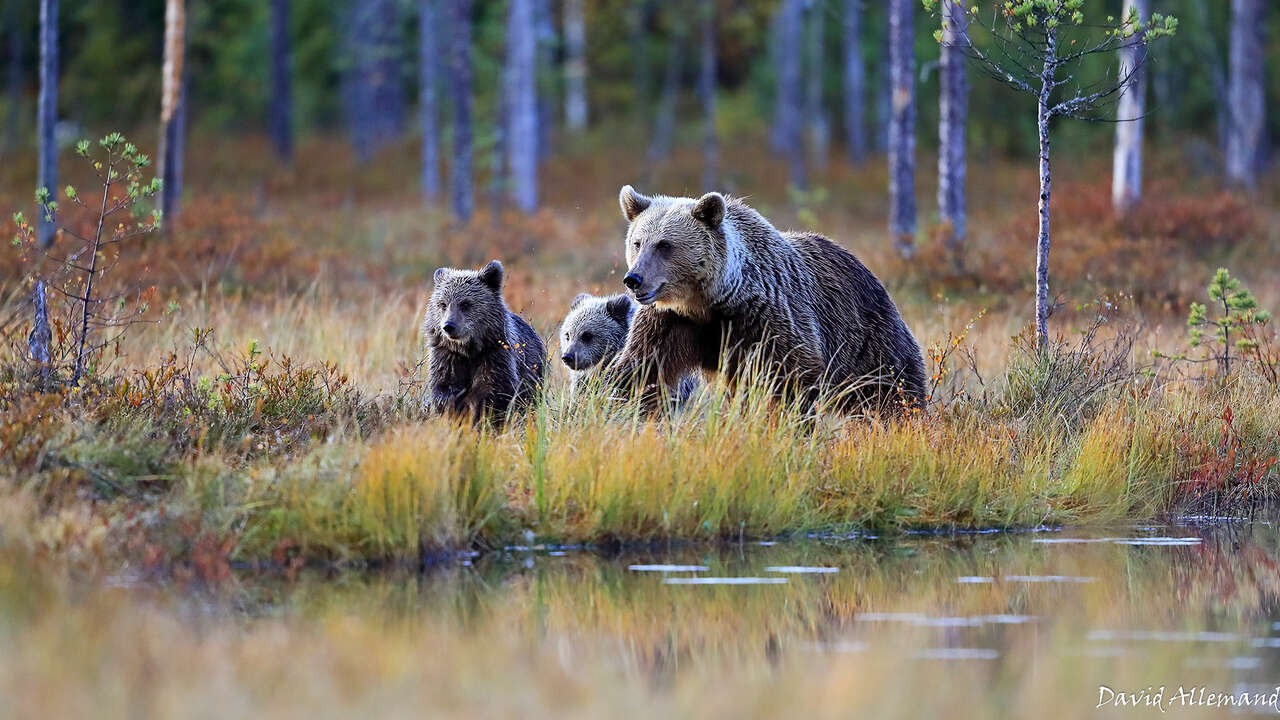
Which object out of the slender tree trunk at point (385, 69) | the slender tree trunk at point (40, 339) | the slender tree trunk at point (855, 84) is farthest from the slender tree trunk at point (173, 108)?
the slender tree trunk at point (855, 84)

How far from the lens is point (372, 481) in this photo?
21.3 feet

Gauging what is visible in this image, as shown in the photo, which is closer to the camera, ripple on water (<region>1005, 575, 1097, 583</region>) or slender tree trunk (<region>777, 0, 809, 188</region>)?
ripple on water (<region>1005, 575, 1097, 583</region>)

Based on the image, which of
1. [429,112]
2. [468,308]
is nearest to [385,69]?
[429,112]

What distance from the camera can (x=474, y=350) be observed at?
30.0 ft

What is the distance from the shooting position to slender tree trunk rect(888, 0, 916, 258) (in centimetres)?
1661

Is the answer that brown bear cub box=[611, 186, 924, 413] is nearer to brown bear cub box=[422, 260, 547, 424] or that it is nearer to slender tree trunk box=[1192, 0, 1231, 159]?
brown bear cub box=[422, 260, 547, 424]

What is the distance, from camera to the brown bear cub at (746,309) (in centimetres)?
802

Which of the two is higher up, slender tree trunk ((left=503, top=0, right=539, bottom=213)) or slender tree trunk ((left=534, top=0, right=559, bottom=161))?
slender tree trunk ((left=534, top=0, right=559, bottom=161))

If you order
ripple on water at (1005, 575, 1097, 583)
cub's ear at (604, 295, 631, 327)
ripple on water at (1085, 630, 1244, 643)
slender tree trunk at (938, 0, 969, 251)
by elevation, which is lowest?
ripple on water at (1085, 630, 1244, 643)

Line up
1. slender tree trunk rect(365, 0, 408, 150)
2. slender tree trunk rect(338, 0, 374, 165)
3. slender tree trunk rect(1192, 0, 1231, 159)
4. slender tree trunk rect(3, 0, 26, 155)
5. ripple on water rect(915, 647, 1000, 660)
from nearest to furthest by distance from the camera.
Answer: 1. ripple on water rect(915, 647, 1000, 660)
2. slender tree trunk rect(1192, 0, 1231, 159)
3. slender tree trunk rect(365, 0, 408, 150)
4. slender tree trunk rect(3, 0, 26, 155)
5. slender tree trunk rect(338, 0, 374, 165)

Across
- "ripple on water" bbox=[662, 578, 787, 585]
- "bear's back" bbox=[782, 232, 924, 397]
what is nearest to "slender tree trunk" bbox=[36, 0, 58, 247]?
"bear's back" bbox=[782, 232, 924, 397]

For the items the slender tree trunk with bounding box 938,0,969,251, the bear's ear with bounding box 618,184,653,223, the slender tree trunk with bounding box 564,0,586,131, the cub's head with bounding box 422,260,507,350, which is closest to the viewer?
the bear's ear with bounding box 618,184,653,223

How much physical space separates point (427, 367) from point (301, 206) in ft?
55.9

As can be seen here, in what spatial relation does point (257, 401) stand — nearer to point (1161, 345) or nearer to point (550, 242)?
point (1161, 345)
